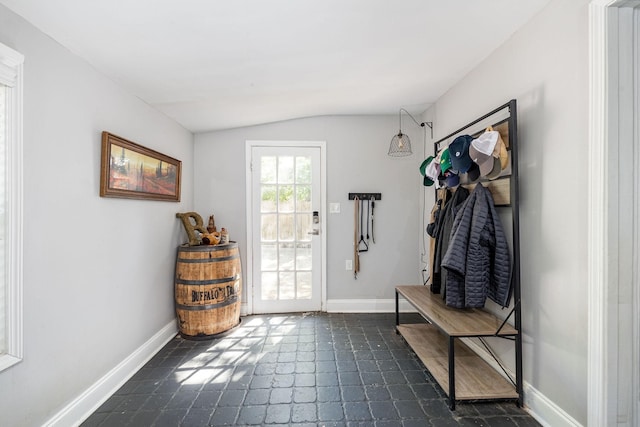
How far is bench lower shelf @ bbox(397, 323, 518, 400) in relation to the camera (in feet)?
5.46

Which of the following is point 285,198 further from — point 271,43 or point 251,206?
point 271,43

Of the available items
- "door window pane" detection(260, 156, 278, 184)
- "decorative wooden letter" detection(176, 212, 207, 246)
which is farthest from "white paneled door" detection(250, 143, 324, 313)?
"decorative wooden letter" detection(176, 212, 207, 246)

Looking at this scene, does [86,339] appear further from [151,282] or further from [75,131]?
[75,131]

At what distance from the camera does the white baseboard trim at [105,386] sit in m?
1.49

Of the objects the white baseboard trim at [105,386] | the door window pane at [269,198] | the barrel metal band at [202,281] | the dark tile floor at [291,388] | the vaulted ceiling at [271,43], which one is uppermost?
the vaulted ceiling at [271,43]

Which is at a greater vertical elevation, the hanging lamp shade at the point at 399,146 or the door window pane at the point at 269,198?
the hanging lamp shade at the point at 399,146

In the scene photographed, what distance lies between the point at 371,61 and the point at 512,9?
2.62 feet

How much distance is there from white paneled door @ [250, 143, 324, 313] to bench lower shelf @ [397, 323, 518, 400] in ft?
4.03

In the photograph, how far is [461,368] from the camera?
1940 millimetres

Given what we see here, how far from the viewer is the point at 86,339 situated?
1632mm

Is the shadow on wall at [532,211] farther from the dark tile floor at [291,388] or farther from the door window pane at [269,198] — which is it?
the door window pane at [269,198]

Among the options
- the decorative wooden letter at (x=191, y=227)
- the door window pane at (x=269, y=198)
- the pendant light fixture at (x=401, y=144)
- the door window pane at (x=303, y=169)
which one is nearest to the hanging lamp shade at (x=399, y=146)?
the pendant light fixture at (x=401, y=144)

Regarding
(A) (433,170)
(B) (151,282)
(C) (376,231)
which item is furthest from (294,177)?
(B) (151,282)

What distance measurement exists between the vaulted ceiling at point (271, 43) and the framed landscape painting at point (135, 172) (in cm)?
42
